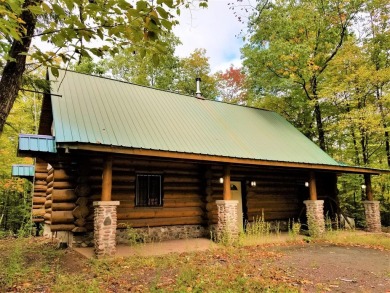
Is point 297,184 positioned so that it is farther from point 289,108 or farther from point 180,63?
point 180,63

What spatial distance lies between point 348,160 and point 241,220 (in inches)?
448

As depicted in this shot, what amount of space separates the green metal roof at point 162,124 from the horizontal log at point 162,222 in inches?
101

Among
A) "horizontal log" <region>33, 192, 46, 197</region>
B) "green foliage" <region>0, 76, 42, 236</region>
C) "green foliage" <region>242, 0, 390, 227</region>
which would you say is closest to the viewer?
"horizontal log" <region>33, 192, 46, 197</region>

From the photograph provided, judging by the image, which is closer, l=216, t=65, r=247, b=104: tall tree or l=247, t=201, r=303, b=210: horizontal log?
l=247, t=201, r=303, b=210: horizontal log

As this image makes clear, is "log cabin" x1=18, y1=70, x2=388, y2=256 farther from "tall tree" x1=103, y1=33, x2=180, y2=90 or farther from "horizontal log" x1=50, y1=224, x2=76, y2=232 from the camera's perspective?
"tall tree" x1=103, y1=33, x2=180, y2=90

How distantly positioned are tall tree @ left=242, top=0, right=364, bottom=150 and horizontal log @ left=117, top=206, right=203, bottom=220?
409 inches

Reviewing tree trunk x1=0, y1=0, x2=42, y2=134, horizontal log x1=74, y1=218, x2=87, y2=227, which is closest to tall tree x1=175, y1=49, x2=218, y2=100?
horizontal log x1=74, y1=218, x2=87, y2=227

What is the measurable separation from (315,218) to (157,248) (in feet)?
21.1

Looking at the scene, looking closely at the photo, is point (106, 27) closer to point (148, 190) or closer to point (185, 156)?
point (185, 156)

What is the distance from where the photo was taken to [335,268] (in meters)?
6.56

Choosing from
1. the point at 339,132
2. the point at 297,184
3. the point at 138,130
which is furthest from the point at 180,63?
the point at 138,130

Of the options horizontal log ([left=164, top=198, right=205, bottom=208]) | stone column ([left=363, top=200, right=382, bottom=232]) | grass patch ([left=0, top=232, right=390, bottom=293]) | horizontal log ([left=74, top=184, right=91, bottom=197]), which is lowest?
grass patch ([left=0, top=232, right=390, bottom=293])

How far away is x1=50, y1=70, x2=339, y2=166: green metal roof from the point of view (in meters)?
8.80

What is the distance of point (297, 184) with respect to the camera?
1404 cm
